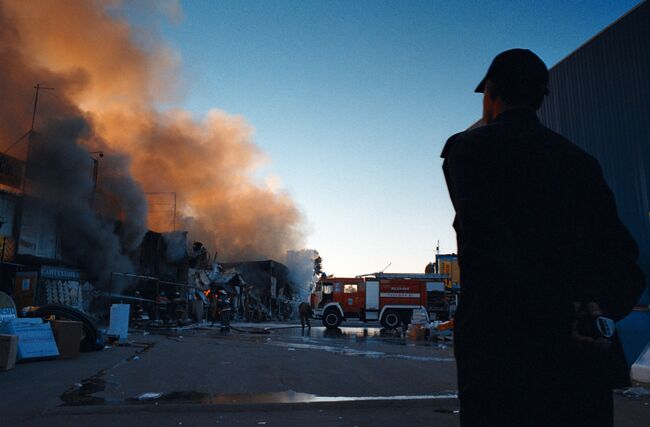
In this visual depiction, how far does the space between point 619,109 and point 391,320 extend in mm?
17191

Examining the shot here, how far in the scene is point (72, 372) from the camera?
6.33m

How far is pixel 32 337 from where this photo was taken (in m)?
7.32

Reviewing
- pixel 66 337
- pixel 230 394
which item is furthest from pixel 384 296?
pixel 230 394

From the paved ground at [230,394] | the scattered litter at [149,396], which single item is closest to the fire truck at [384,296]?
the paved ground at [230,394]

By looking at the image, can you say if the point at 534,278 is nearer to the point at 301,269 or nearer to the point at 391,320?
the point at 391,320

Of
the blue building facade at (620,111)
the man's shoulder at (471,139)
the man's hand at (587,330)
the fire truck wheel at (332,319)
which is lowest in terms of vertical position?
the fire truck wheel at (332,319)

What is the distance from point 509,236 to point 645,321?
23.1 feet

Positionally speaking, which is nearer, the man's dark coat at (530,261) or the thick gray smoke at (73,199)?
the man's dark coat at (530,261)

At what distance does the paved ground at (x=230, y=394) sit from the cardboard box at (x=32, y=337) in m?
0.25

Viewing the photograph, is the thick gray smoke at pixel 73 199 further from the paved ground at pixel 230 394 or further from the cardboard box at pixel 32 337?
the paved ground at pixel 230 394

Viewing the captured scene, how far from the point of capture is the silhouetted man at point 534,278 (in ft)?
3.67

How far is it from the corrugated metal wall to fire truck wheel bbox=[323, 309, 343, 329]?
16.6 metres

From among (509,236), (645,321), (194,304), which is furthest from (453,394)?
(194,304)

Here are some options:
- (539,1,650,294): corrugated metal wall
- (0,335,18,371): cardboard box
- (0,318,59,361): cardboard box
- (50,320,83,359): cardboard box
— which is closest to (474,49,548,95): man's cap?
(0,335,18,371): cardboard box
